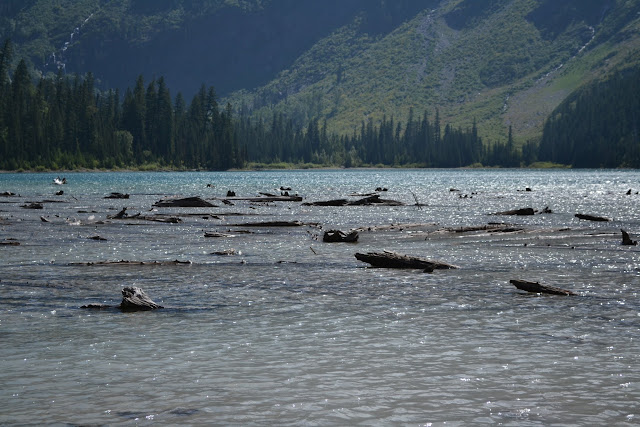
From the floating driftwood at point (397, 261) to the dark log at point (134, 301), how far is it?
8.73 meters

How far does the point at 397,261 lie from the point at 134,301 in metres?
10.0

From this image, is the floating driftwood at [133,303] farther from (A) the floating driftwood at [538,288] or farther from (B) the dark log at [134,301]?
(A) the floating driftwood at [538,288]

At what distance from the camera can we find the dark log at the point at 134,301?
57.3 feet

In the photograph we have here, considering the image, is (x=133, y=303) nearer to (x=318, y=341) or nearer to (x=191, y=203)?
(x=318, y=341)

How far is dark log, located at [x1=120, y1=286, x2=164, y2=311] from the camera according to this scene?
17453 mm

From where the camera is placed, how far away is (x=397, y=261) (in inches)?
978

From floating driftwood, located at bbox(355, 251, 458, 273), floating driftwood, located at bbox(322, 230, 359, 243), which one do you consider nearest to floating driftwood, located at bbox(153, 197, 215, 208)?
floating driftwood, located at bbox(322, 230, 359, 243)

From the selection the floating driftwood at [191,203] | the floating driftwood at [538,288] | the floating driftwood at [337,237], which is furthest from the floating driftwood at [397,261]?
the floating driftwood at [191,203]

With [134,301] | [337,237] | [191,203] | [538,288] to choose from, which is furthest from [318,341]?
[191,203]

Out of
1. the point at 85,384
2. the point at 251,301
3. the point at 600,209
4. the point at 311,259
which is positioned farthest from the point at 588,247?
the point at 600,209

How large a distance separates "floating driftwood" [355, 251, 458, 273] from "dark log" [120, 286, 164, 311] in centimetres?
873

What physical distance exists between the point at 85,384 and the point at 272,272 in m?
12.7

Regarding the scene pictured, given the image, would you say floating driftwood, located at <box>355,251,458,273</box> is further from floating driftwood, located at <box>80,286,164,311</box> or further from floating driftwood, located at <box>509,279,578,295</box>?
floating driftwood, located at <box>80,286,164,311</box>

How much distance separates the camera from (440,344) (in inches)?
571
